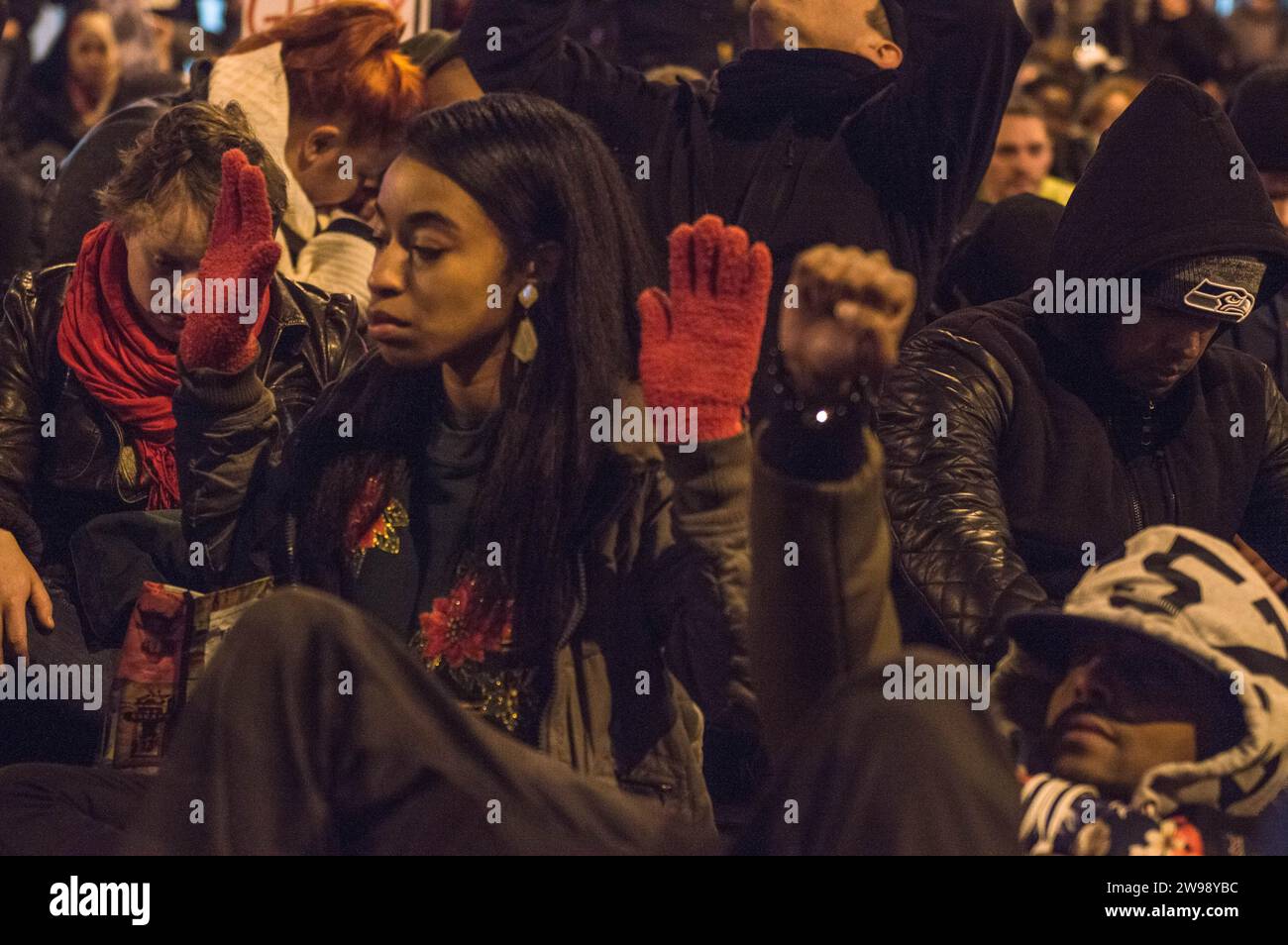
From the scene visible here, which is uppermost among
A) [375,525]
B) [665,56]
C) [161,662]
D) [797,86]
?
[665,56]

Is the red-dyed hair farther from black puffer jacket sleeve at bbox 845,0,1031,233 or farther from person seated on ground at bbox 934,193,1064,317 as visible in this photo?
person seated on ground at bbox 934,193,1064,317

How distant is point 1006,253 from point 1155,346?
1.92ft

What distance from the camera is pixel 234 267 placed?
3359 mm

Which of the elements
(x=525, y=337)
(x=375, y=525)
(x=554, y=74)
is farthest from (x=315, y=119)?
(x=375, y=525)

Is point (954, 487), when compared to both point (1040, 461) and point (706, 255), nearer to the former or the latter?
point (1040, 461)

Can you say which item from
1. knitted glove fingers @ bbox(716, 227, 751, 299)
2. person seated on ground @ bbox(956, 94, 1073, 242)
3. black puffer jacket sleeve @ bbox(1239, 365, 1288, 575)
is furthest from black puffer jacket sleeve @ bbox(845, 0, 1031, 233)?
person seated on ground @ bbox(956, 94, 1073, 242)

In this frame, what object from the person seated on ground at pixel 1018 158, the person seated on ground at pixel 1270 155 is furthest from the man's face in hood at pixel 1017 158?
the person seated on ground at pixel 1270 155

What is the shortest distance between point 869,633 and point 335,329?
1.25 meters

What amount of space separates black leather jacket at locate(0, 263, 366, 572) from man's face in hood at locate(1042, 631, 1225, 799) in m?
1.49

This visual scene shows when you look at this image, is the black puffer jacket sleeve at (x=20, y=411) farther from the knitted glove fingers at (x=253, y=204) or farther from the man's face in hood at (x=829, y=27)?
the man's face in hood at (x=829, y=27)

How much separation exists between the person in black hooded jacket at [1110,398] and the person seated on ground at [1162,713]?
0.29 metres

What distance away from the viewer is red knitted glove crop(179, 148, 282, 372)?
10.9ft

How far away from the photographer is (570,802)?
9.67 ft

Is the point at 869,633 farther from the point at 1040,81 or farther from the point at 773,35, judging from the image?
the point at 1040,81
